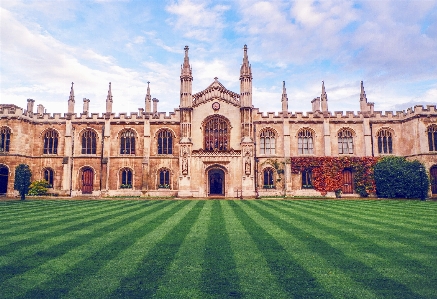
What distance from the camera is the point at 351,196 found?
3106 cm

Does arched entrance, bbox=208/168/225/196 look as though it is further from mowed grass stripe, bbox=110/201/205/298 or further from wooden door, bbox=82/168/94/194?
mowed grass stripe, bbox=110/201/205/298

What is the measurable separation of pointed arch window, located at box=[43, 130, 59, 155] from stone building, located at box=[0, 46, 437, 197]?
10cm

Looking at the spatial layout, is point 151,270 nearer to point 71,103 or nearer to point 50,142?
point 71,103

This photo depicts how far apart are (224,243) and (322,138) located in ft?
87.6

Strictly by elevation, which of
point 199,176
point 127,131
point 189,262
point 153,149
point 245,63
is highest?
point 245,63

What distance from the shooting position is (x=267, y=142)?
108 ft

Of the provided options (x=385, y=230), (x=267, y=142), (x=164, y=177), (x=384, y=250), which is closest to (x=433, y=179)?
(x=267, y=142)

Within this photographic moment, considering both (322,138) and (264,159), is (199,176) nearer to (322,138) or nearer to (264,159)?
(264,159)

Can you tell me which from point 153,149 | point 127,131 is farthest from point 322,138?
point 127,131

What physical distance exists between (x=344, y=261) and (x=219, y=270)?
127 inches

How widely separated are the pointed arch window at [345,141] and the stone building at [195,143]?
11cm

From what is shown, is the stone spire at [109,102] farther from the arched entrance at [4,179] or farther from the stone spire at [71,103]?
the arched entrance at [4,179]

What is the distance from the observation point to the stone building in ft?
101

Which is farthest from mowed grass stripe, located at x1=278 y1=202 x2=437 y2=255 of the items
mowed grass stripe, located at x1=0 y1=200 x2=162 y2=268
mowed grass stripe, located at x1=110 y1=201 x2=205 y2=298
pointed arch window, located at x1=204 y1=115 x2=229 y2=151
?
pointed arch window, located at x1=204 y1=115 x2=229 y2=151
